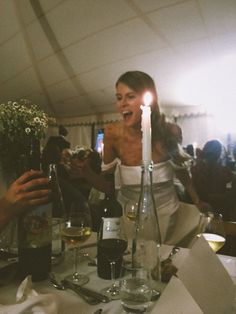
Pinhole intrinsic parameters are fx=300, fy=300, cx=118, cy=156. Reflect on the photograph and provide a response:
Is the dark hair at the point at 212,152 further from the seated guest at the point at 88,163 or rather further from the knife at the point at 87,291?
the knife at the point at 87,291

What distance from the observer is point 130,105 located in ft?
5.15

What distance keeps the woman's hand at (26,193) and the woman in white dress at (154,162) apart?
590mm

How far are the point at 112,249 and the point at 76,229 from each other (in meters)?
0.12

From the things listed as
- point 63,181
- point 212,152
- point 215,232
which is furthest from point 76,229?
point 212,152

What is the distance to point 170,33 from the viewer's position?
2402 mm

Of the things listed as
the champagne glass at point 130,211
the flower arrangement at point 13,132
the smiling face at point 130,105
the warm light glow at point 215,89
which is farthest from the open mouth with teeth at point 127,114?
the warm light glow at point 215,89

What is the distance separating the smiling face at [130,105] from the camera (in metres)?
1.56

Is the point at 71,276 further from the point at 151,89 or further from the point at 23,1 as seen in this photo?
the point at 23,1

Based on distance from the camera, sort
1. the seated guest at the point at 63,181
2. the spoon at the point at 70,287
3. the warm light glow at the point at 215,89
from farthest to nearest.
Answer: the warm light glow at the point at 215,89 → the seated guest at the point at 63,181 → the spoon at the point at 70,287

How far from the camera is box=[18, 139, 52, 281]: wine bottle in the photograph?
610 millimetres

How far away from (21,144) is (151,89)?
108 cm

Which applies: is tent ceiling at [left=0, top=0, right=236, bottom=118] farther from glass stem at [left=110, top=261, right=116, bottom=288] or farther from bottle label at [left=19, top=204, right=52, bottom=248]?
glass stem at [left=110, top=261, right=116, bottom=288]

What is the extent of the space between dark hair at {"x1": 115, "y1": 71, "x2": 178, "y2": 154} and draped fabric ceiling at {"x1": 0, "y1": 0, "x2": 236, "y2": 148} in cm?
83

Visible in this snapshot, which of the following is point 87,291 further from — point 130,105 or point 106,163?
point 130,105
